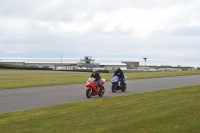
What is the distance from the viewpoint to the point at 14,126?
37.5 feet

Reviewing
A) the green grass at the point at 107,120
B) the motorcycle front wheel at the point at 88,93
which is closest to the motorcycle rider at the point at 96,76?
the motorcycle front wheel at the point at 88,93

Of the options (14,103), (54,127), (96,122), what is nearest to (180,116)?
Answer: (96,122)

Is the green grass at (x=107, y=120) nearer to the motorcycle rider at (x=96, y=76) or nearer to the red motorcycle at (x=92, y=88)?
the red motorcycle at (x=92, y=88)

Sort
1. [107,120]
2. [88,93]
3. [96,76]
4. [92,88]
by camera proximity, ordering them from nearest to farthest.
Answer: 1. [107,120]
2. [88,93]
3. [92,88]
4. [96,76]

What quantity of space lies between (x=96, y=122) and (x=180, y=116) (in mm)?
2498

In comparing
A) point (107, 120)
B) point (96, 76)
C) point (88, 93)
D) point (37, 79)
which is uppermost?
point (96, 76)

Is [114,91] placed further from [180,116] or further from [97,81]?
[180,116]

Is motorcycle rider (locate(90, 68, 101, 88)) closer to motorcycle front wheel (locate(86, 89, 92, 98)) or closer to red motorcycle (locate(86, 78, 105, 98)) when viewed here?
red motorcycle (locate(86, 78, 105, 98))

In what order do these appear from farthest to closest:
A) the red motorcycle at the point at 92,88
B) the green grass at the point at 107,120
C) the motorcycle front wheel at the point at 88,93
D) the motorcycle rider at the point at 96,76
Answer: the motorcycle rider at the point at 96,76 → the red motorcycle at the point at 92,88 → the motorcycle front wheel at the point at 88,93 → the green grass at the point at 107,120

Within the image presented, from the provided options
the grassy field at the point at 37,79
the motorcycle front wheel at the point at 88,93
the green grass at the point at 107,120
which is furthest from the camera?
the grassy field at the point at 37,79

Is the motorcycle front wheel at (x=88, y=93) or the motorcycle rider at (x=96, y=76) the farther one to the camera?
the motorcycle rider at (x=96, y=76)

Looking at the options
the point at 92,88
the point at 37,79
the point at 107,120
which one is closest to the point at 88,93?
A: the point at 92,88

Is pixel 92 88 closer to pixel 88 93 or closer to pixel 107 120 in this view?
pixel 88 93

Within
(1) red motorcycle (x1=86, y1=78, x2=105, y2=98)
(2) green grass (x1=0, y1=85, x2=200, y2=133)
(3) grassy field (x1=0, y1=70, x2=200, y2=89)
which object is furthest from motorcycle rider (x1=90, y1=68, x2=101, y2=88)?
(3) grassy field (x1=0, y1=70, x2=200, y2=89)
